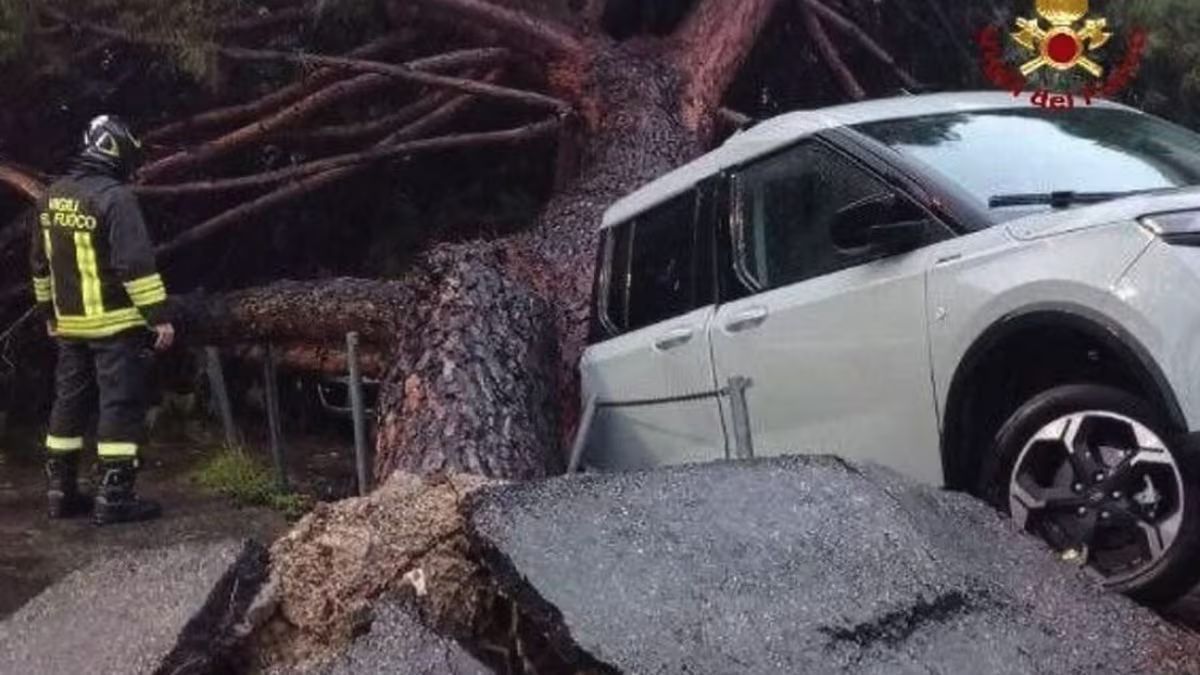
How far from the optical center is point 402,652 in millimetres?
3080

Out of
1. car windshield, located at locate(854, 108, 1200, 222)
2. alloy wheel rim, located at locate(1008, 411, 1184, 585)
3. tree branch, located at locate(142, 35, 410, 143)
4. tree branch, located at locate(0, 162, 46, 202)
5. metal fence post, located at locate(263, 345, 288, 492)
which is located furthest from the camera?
tree branch, located at locate(142, 35, 410, 143)

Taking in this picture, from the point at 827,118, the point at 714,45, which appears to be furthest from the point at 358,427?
the point at 714,45

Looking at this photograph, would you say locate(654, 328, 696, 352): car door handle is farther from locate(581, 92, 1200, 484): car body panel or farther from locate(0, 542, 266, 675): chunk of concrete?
locate(0, 542, 266, 675): chunk of concrete

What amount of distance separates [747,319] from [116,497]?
3316 millimetres

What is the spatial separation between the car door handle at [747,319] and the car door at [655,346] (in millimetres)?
196

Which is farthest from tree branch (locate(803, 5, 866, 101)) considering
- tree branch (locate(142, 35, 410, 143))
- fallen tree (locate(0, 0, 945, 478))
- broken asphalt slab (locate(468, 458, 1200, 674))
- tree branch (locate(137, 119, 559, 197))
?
broken asphalt slab (locate(468, 458, 1200, 674))

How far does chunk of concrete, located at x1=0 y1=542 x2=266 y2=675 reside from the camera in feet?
10.6

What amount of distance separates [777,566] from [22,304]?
25.2 feet

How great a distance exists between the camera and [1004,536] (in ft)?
12.2

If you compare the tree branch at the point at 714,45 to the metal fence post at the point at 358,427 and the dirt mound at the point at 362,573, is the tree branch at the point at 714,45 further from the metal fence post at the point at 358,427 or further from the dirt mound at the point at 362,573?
the dirt mound at the point at 362,573

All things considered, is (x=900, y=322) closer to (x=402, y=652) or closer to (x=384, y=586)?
(x=384, y=586)

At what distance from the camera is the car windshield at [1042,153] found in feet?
15.2

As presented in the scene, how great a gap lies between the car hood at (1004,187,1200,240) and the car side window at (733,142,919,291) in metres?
0.54

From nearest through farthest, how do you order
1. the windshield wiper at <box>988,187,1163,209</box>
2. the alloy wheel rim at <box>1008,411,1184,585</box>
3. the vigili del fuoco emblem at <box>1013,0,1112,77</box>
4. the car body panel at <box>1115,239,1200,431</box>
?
the car body panel at <box>1115,239,1200,431</box> < the alloy wheel rim at <box>1008,411,1184,585</box> < the windshield wiper at <box>988,187,1163,209</box> < the vigili del fuoco emblem at <box>1013,0,1112,77</box>
